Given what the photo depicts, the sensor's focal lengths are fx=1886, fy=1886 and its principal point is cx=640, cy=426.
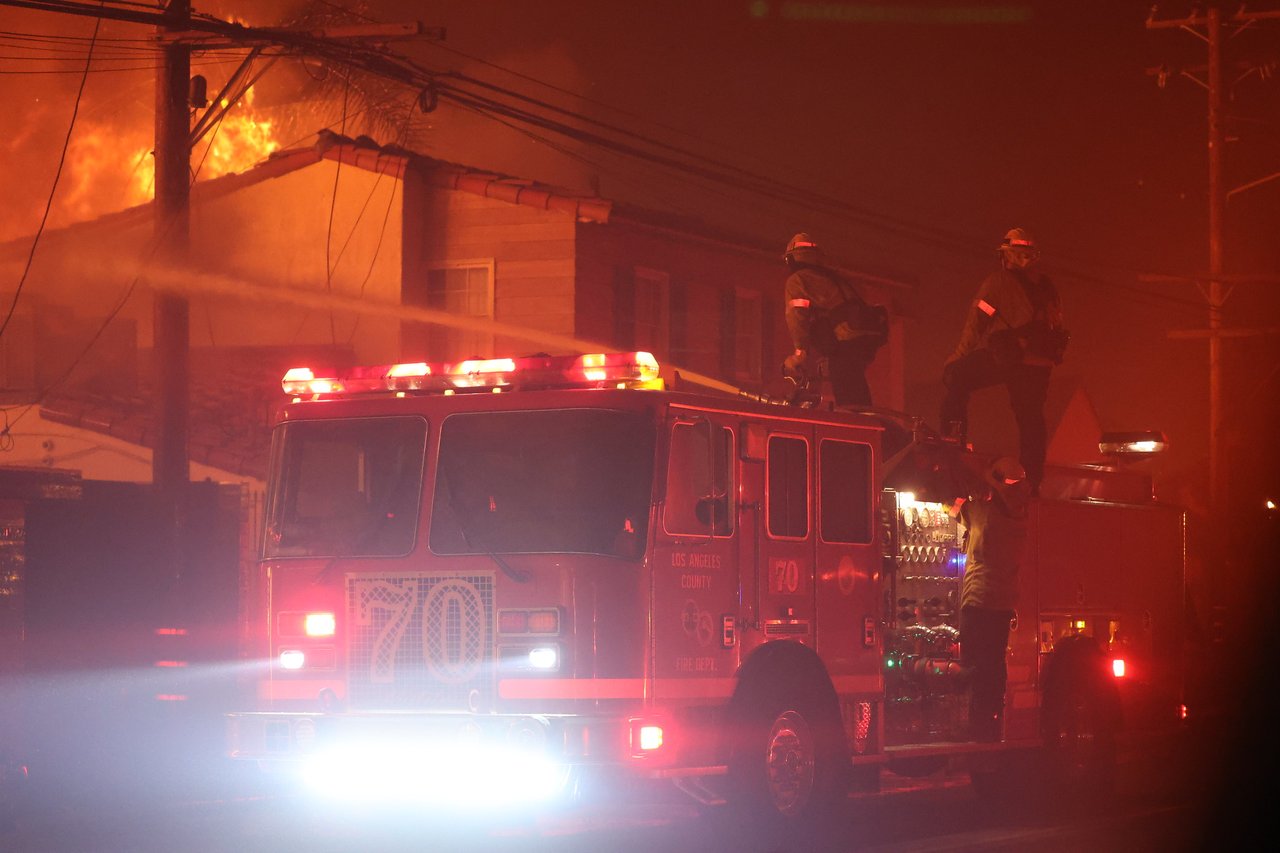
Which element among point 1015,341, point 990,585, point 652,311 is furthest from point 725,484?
point 652,311

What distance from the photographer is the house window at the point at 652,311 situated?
27.9 metres

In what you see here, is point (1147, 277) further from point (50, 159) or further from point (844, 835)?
point (50, 159)

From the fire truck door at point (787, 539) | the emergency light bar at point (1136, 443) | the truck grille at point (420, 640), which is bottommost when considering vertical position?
the truck grille at point (420, 640)

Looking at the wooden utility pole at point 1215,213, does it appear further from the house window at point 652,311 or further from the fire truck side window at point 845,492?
the fire truck side window at point 845,492

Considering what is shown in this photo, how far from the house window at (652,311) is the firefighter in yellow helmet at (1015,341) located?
13777 millimetres

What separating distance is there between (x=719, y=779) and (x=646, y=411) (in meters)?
Result: 2.05

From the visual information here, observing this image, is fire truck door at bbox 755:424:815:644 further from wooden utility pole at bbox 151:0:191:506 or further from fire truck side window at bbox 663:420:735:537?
wooden utility pole at bbox 151:0:191:506

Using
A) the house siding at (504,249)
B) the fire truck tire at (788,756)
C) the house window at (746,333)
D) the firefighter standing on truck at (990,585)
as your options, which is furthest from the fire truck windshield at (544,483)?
the house window at (746,333)

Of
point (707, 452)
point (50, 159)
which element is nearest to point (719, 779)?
point (707, 452)

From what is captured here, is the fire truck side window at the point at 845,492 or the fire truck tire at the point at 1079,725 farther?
the fire truck tire at the point at 1079,725

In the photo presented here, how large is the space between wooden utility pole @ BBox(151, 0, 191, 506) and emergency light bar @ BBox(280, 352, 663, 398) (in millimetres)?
5946

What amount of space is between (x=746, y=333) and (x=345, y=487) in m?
20.5

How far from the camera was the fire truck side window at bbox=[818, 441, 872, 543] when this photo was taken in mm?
11156

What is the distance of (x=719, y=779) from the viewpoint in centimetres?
1009
